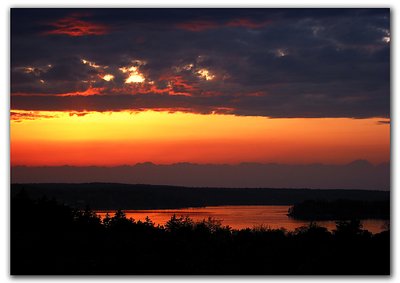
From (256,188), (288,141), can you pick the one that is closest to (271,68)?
(288,141)

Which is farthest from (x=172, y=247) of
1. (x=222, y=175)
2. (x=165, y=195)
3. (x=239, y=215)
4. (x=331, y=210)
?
(x=331, y=210)

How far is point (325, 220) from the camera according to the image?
8.34m

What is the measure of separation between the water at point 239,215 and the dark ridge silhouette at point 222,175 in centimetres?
31

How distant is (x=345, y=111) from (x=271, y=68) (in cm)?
96

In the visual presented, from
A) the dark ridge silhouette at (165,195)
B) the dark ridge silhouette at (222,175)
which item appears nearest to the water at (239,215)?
the dark ridge silhouette at (165,195)

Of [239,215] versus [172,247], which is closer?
[172,247]

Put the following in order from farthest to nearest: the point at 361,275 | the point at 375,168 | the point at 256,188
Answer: the point at 256,188
the point at 375,168
the point at 361,275

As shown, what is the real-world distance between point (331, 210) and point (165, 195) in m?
1.91

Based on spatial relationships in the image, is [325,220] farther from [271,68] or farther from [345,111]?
[271,68]

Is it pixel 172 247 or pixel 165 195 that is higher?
pixel 165 195

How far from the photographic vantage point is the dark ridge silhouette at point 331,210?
8180 mm

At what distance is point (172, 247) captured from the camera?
→ 8.42 metres

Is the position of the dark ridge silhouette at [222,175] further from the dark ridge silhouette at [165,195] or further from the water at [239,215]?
the water at [239,215]

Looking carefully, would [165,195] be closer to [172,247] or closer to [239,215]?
[172,247]
